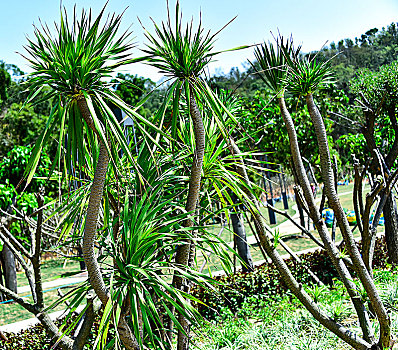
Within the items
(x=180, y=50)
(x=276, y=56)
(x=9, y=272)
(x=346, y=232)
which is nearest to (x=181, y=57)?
(x=180, y=50)

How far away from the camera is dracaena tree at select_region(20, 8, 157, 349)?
5.61 ft

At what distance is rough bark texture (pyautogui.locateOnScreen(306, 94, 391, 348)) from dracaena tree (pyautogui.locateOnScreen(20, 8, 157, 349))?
1.92 meters

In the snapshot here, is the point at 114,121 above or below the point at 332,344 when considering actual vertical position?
above

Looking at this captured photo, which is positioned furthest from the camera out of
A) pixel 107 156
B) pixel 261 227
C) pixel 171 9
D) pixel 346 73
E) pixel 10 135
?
pixel 346 73

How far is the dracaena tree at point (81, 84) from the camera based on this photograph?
1710 millimetres

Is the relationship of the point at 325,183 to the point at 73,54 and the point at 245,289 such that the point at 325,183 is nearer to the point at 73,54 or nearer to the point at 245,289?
the point at 73,54

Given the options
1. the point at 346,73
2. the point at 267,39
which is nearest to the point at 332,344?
the point at 267,39

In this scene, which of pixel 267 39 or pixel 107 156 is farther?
pixel 267 39

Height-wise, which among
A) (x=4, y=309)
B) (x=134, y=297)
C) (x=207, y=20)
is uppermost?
(x=207, y=20)

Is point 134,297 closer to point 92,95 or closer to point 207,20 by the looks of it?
point 92,95

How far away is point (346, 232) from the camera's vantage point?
3.34 metres

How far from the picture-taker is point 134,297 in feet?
6.51

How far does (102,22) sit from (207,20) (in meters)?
0.77

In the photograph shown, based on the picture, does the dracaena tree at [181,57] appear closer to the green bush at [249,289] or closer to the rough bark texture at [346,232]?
the rough bark texture at [346,232]
